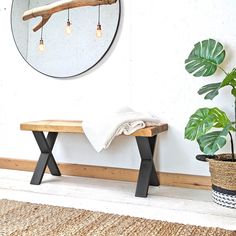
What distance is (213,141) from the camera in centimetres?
172

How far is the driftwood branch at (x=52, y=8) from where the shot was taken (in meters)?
2.45

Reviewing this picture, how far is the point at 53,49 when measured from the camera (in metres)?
2.61

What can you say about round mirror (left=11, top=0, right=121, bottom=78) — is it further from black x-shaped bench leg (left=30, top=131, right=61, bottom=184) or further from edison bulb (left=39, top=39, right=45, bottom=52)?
black x-shaped bench leg (left=30, top=131, right=61, bottom=184)

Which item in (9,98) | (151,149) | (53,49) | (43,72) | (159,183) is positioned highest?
(53,49)

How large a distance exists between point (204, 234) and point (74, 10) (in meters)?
1.87

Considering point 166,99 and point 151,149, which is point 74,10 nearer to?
point 166,99

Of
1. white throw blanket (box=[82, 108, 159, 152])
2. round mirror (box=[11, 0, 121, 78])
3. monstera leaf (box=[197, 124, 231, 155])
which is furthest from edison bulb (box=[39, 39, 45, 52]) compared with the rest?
monstera leaf (box=[197, 124, 231, 155])

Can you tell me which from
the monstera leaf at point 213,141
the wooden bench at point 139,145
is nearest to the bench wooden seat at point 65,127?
the wooden bench at point 139,145

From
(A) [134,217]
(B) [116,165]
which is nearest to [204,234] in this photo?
(A) [134,217]

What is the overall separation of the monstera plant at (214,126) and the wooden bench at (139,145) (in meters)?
0.31

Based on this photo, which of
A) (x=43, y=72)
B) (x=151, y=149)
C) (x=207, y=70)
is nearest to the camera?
(x=207, y=70)

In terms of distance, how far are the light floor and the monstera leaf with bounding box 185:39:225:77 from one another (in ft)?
2.58

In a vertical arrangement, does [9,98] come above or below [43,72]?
below

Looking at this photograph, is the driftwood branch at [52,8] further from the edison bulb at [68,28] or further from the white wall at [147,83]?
the white wall at [147,83]
